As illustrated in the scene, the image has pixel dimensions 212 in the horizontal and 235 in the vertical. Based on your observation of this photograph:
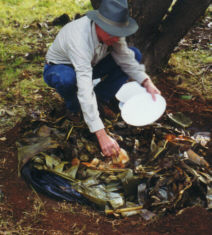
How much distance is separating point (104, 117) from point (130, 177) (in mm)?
841

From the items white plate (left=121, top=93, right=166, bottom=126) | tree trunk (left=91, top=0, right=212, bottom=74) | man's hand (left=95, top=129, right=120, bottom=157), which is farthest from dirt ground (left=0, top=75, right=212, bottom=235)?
tree trunk (left=91, top=0, right=212, bottom=74)

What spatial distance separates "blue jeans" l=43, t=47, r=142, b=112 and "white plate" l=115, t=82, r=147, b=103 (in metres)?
0.42

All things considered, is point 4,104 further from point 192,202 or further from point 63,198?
point 192,202

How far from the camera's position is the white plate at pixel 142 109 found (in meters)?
1.98

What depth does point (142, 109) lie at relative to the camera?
204cm

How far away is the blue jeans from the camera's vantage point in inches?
91.0

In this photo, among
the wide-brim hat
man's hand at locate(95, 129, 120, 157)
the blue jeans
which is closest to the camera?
the wide-brim hat

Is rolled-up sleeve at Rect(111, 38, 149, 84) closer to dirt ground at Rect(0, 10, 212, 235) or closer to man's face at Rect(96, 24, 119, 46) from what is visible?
man's face at Rect(96, 24, 119, 46)

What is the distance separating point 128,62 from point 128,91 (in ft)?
1.20

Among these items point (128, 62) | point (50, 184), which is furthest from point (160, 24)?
point (50, 184)

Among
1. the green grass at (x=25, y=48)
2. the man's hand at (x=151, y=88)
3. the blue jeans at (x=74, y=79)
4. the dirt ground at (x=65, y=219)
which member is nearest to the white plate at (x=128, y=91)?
the man's hand at (x=151, y=88)

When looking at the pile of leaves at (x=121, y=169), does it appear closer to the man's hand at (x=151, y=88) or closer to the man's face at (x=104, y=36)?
the man's hand at (x=151, y=88)

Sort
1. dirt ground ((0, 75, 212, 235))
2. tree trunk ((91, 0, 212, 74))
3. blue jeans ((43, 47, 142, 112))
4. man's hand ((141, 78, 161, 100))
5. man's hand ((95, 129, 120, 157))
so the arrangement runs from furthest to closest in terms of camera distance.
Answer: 1. tree trunk ((91, 0, 212, 74))
2. blue jeans ((43, 47, 142, 112))
3. man's hand ((141, 78, 161, 100))
4. man's hand ((95, 129, 120, 157))
5. dirt ground ((0, 75, 212, 235))

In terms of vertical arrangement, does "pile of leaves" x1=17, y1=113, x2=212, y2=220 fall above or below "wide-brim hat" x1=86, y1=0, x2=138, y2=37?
below
